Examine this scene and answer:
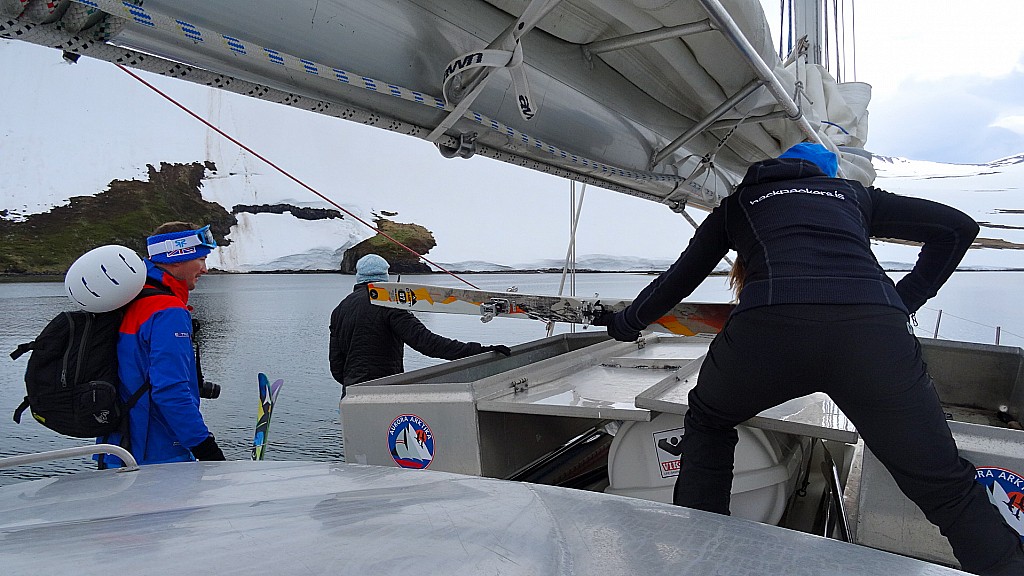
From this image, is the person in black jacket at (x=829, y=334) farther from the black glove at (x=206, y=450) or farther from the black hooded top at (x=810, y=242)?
the black glove at (x=206, y=450)

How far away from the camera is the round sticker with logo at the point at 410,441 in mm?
1942

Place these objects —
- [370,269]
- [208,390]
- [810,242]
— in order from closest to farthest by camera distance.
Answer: [810,242] → [208,390] → [370,269]

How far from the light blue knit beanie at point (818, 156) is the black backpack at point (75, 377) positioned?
77.9 inches

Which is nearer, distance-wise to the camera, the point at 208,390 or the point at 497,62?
the point at 497,62

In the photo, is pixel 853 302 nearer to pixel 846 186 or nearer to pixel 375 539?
pixel 846 186

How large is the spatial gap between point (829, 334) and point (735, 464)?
1.82ft

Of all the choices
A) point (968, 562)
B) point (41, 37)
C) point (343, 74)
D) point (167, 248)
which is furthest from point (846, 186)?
Answer: point (167, 248)

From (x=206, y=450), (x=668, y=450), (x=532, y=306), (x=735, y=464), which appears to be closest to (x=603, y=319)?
(x=532, y=306)

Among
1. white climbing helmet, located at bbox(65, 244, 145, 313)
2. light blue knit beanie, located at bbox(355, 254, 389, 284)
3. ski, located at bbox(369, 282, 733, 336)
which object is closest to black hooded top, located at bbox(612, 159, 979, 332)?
ski, located at bbox(369, 282, 733, 336)

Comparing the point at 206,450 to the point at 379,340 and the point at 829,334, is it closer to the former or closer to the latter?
the point at 379,340

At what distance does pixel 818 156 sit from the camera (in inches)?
63.0

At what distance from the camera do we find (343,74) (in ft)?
4.12

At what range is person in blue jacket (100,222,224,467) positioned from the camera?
180cm

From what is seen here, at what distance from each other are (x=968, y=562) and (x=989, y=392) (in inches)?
68.1
